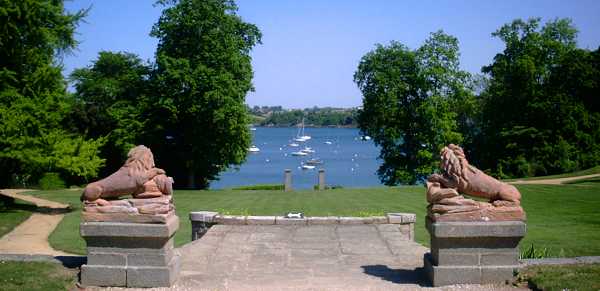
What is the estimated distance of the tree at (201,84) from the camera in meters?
→ 35.3

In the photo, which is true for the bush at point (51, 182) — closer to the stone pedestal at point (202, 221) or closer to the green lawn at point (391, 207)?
the green lawn at point (391, 207)

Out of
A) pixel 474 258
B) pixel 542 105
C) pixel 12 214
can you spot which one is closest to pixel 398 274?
pixel 474 258

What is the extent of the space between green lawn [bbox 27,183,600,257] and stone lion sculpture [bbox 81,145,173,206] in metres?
6.95

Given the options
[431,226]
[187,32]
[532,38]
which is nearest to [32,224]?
[431,226]

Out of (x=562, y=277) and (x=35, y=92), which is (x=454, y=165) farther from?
(x=35, y=92)

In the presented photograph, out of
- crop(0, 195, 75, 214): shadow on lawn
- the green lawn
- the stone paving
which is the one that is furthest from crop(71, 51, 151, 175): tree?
the stone paving

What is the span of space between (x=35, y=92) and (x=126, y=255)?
15155 mm

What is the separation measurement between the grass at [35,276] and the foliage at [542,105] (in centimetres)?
3806

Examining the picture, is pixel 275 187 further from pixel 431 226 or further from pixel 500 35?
pixel 431 226

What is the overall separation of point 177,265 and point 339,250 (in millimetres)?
3903

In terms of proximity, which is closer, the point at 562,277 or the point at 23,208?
the point at 562,277

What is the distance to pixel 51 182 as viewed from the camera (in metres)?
35.7

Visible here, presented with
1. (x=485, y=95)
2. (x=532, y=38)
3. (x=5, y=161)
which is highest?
(x=532, y=38)

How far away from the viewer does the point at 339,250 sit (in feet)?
41.4
